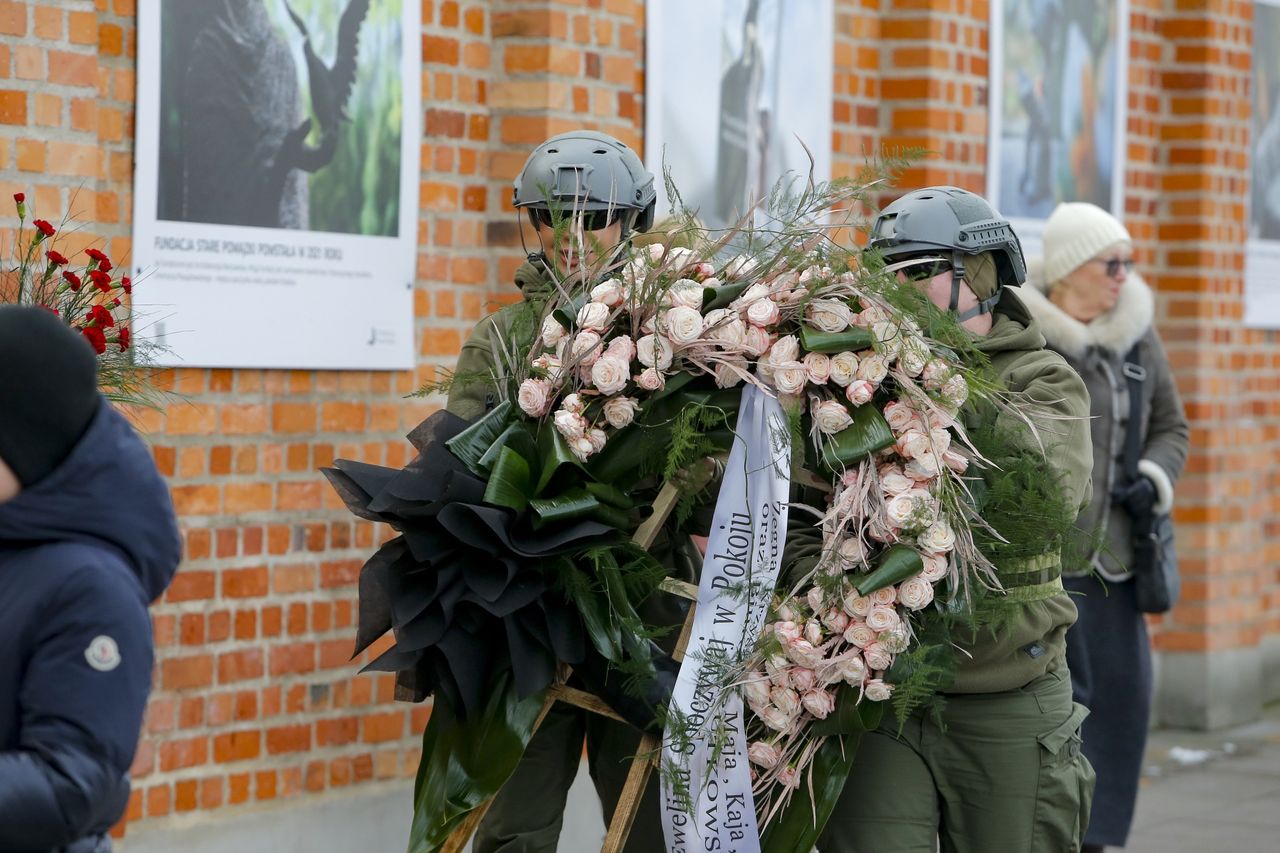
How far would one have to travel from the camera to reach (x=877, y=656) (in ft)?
12.5

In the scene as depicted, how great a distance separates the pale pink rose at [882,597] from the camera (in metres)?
3.80

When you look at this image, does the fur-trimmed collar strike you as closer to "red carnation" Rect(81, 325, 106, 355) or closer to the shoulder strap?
the shoulder strap

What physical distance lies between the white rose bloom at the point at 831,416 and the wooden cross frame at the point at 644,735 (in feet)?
1.05

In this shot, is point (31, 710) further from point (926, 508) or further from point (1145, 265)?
point (1145, 265)

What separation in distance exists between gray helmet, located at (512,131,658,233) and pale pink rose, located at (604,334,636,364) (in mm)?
798

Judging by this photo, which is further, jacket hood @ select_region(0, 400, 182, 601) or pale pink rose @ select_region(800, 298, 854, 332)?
pale pink rose @ select_region(800, 298, 854, 332)

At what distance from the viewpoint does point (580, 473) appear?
→ 3.80m

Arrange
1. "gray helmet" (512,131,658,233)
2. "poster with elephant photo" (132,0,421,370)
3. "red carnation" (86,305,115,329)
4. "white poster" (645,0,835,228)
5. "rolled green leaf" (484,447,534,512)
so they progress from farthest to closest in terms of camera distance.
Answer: "white poster" (645,0,835,228)
"poster with elephant photo" (132,0,421,370)
"gray helmet" (512,131,658,233)
"red carnation" (86,305,115,329)
"rolled green leaf" (484,447,534,512)

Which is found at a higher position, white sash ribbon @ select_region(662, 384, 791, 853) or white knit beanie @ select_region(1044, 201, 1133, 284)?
white knit beanie @ select_region(1044, 201, 1133, 284)

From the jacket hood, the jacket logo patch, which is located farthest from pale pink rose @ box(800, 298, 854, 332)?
the jacket logo patch

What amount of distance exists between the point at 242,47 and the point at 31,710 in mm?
3286

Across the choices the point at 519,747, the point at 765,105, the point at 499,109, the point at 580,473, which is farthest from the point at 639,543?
the point at 765,105

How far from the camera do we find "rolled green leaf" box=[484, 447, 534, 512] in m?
→ 3.69

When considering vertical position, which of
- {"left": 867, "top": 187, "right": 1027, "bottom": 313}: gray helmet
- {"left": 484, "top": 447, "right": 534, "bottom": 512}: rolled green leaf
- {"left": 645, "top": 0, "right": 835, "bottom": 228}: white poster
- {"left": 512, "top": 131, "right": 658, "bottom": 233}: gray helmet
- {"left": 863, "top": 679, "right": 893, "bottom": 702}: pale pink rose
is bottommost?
{"left": 863, "top": 679, "right": 893, "bottom": 702}: pale pink rose
